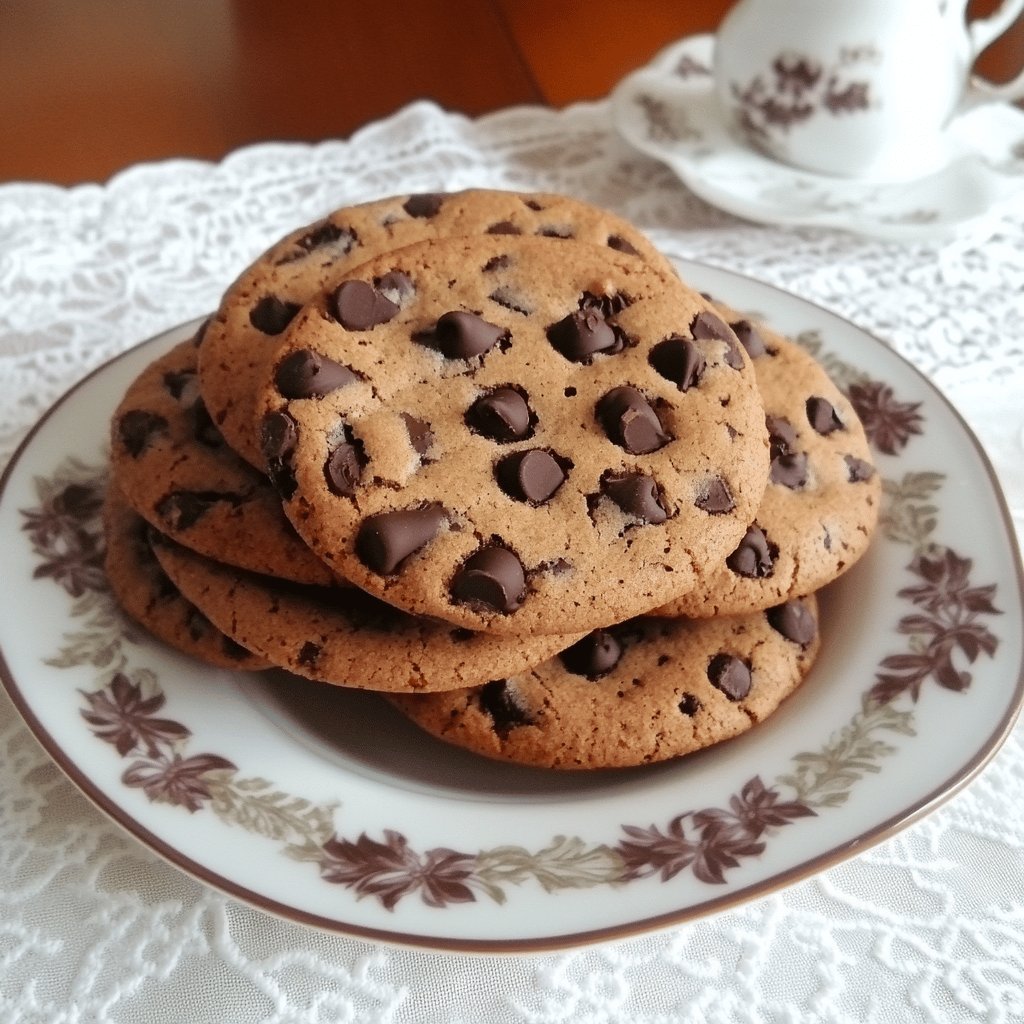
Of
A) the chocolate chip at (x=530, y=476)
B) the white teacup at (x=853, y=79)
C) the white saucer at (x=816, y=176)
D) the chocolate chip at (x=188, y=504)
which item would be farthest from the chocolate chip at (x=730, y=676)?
the white teacup at (x=853, y=79)

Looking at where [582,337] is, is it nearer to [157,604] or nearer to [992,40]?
[157,604]

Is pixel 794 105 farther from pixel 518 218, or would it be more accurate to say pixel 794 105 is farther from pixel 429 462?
pixel 429 462

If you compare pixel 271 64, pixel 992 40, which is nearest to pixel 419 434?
pixel 992 40

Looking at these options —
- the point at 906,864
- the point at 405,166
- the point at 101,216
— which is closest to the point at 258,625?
the point at 906,864

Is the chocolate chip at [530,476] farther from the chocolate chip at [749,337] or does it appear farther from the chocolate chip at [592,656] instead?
the chocolate chip at [749,337]

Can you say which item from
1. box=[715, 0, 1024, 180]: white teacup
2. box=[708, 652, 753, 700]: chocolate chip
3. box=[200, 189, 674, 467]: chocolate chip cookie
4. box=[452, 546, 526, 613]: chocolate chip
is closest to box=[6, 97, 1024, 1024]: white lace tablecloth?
box=[708, 652, 753, 700]: chocolate chip

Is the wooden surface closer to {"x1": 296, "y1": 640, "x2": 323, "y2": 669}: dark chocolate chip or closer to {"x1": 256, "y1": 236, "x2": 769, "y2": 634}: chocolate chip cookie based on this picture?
{"x1": 256, "y1": 236, "x2": 769, "y2": 634}: chocolate chip cookie
